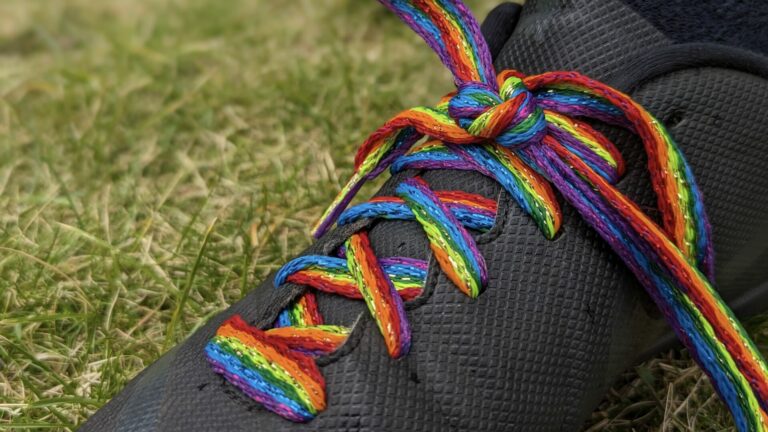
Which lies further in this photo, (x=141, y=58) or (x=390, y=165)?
(x=141, y=58)

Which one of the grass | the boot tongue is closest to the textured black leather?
the boot tongue

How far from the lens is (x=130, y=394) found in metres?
0.79

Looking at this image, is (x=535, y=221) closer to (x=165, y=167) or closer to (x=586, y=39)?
(x=586, y=39)

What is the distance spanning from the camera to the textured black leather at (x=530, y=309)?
71cm

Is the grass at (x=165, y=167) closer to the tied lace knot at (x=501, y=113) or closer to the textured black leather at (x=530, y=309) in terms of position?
the textured black leather at (x=530, y=309)

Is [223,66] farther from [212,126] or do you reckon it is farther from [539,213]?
[539,213]

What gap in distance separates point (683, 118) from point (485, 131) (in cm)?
19

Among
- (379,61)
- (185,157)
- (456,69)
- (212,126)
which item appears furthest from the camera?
(379,61)

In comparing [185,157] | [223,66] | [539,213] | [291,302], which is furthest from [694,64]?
[223,66]

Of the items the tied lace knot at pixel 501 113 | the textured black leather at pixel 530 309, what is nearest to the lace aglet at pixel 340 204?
the textured black leather at pixel 530 309

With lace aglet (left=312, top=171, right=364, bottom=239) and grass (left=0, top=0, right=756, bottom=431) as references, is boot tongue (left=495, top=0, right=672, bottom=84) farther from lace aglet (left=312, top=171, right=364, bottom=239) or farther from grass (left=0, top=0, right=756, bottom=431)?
grass (left=0, top=0, right=756, bottom=431)

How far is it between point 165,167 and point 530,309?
96 cm

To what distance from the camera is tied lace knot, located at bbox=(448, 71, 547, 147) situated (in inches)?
29.5

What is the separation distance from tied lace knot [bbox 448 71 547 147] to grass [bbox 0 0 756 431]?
363mm
